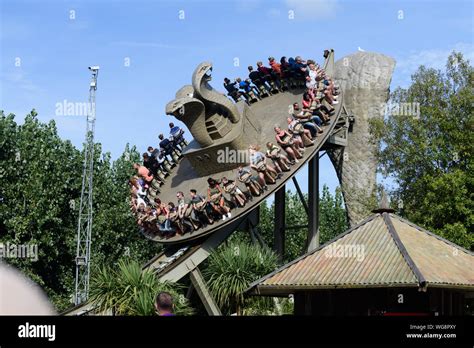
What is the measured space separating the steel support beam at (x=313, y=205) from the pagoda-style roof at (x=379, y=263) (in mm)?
9743

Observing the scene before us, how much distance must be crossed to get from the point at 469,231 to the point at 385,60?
17696mm

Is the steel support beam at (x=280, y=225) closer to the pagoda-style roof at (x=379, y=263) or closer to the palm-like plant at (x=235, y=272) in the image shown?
the palm-like plant at (x=235, y=272)

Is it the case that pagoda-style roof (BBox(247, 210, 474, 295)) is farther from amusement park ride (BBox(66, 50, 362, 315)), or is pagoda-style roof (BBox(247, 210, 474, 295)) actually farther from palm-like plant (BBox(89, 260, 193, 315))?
amusement park ride (BBox(66, 50, 362, 315))

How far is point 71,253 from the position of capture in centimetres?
4425

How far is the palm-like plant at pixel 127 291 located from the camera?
2477 cm

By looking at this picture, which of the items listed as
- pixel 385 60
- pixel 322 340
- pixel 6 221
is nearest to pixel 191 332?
pixel 322 340

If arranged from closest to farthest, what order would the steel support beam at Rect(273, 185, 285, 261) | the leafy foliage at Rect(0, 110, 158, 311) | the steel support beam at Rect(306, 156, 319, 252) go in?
1. the steel support beam at Rect(306, 156, 319, 252)
2. the steel support beam at Rect(273, 185, 285, 261)
3. the leafy foliage at Rect(0, 110, 158, 311)

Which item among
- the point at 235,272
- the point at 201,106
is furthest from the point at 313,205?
the point at 235,272

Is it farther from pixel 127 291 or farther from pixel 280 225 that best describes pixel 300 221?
pixel 127 291

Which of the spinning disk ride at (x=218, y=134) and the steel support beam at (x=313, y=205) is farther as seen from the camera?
the steel support beam at (x=313, y=205)

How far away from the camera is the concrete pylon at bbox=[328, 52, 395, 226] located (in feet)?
149

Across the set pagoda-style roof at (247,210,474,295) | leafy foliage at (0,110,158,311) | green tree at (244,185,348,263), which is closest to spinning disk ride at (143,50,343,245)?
pagoda-style roof at (247,210,474,295)

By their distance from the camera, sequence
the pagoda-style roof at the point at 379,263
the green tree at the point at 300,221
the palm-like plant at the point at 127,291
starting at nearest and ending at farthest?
the pagoda-style roof at the point at 379,263
the palm-like plant at the point at 127,291
the green tree at the point at 300,221

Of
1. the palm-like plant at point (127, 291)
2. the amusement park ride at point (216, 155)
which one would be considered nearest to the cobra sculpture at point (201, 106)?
the amusement park ride at point (216, 155)
